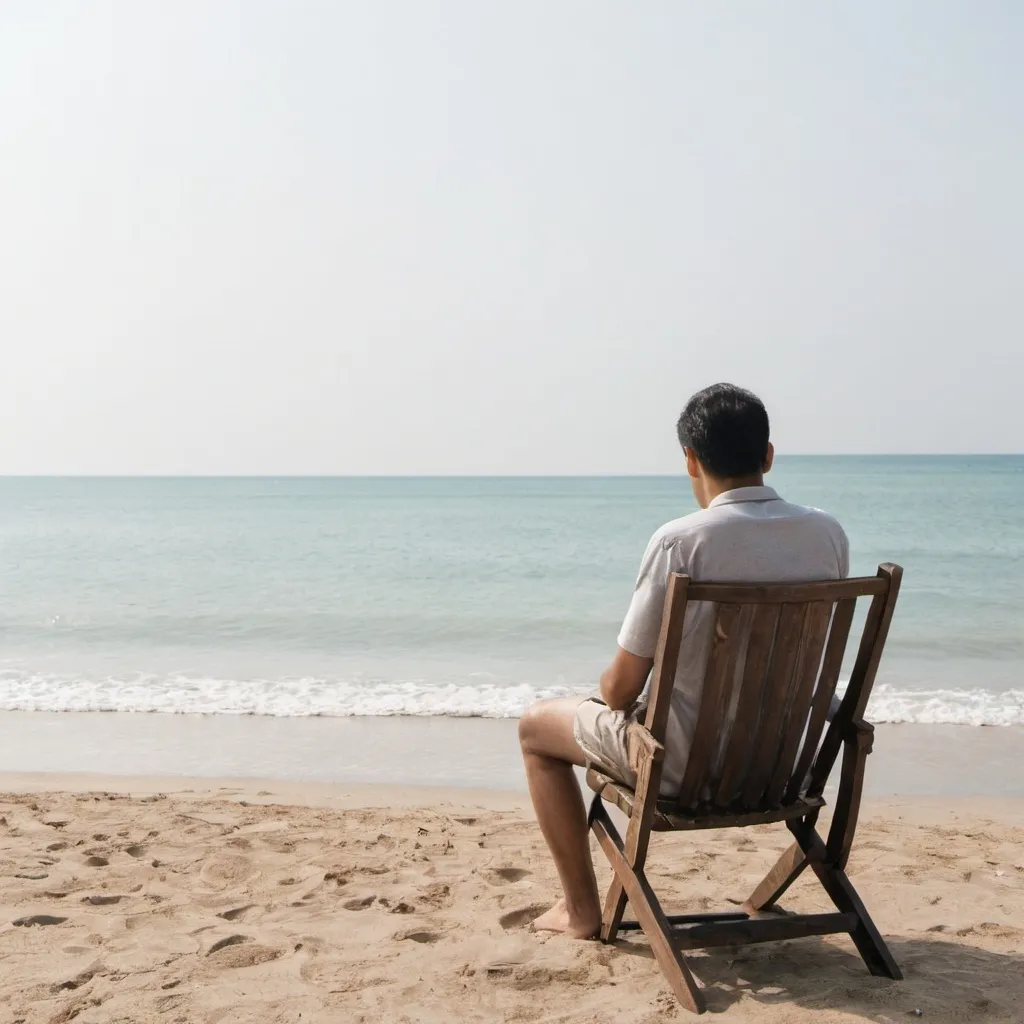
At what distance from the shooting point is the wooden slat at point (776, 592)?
8.33ft

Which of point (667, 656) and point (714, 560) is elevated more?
point (714, 560)

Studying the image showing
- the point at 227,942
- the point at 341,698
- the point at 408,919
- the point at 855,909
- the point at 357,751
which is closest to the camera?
the point at 855,909

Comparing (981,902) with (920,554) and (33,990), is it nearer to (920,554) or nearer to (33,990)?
(33,990)

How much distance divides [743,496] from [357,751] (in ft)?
15.8

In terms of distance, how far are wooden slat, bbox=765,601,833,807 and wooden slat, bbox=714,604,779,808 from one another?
103 mm

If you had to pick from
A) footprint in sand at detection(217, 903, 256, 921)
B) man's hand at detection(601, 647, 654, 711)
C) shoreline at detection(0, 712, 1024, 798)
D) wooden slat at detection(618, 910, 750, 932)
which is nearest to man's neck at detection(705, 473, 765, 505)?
man's hand at detection(601, 647, 654, 711)

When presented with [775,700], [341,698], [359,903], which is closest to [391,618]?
[341,698]

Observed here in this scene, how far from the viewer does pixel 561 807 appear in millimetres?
3229

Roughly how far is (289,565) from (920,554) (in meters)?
15.4

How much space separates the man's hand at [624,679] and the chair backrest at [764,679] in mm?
72

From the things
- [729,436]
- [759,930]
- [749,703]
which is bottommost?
[759,930]

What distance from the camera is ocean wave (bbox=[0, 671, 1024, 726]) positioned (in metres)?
8.16

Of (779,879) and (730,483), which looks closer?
(730,483)

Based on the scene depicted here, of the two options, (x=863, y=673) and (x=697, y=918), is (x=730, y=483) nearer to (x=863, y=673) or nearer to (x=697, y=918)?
(x=863, y=673)
